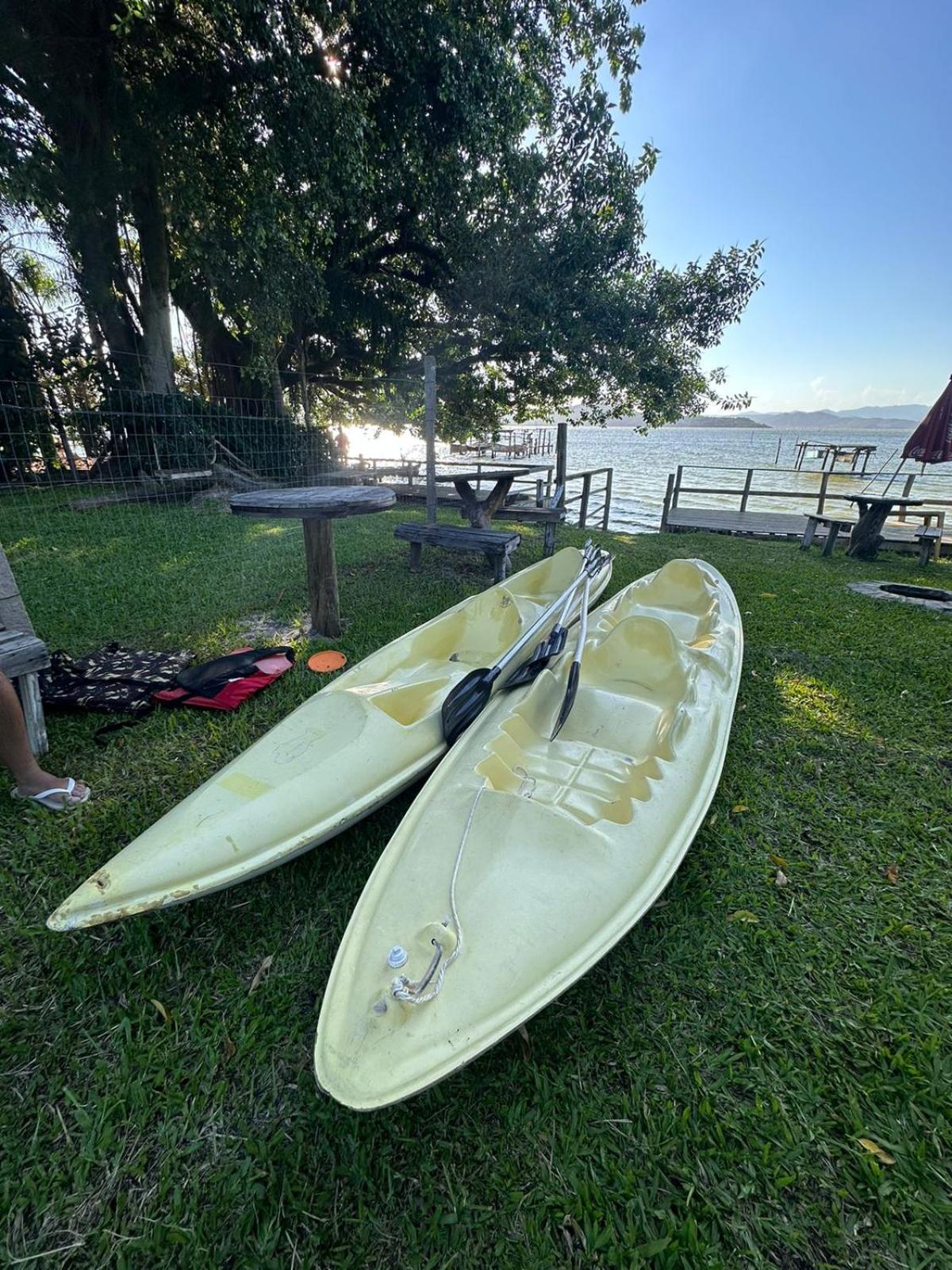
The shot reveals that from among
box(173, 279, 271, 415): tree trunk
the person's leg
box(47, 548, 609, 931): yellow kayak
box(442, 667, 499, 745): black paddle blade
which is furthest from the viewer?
box(173, 279, 271, 415): tree trunk

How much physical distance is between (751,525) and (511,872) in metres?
9.49

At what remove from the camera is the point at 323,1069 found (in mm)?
996

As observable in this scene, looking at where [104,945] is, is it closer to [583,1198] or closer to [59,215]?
[583,1198]

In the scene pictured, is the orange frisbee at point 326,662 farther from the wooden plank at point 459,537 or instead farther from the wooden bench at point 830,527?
the wooden bench at point 830,527

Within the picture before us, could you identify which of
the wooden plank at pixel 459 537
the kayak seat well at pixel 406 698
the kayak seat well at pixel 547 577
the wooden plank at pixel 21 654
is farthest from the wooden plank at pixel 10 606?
the wooden plank at pixel 459 537

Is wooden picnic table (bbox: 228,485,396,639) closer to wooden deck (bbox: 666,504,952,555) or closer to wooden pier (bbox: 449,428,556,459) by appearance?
wooden deck (bbox: 666,504,952,555)

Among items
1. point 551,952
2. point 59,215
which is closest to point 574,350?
point 59,215

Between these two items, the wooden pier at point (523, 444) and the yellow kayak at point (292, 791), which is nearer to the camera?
the yellow kayak at point (292, 791)

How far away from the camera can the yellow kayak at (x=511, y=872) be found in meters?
1.04

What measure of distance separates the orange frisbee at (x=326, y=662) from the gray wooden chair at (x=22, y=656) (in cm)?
124

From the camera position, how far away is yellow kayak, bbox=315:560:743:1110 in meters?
1.04

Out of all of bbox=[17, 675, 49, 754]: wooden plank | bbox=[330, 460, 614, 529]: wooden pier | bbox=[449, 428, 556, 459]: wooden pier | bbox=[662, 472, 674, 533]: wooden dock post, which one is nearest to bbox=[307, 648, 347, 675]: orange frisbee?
bbox=[17, 675, 49, 754]: wooden plank

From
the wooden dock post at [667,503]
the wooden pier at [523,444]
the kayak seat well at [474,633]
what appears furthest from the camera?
the wooden pier at [523,444]

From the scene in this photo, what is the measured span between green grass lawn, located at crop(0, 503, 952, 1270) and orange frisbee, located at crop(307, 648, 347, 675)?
2.68 feet
